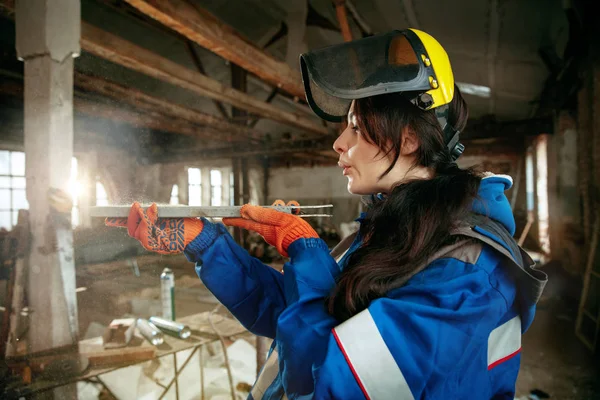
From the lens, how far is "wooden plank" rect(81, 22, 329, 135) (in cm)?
246

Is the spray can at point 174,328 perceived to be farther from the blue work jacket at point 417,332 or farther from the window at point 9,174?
the window at point 9,174

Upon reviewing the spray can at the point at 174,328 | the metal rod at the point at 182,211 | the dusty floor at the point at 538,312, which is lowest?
the dusty floor at the point at 538,312

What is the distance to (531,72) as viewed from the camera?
484 centimetres

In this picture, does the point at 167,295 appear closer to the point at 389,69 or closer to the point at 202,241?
the point at 202,241

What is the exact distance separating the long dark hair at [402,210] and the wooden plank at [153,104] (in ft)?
11.7

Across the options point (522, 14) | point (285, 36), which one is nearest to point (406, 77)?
point (522, 14)

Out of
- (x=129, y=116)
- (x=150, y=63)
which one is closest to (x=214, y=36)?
(x=150, y=63)

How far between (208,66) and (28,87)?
4.66 metres

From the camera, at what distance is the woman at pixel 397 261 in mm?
688

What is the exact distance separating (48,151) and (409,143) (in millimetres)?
1926

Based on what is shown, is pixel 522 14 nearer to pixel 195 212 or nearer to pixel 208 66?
pixel 195 212

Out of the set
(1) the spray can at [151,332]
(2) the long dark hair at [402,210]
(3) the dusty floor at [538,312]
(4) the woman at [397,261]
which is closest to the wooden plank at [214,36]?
(4) the woman at [397,261]

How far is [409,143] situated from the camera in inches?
39.0

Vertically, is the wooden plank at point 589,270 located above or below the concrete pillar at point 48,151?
below
